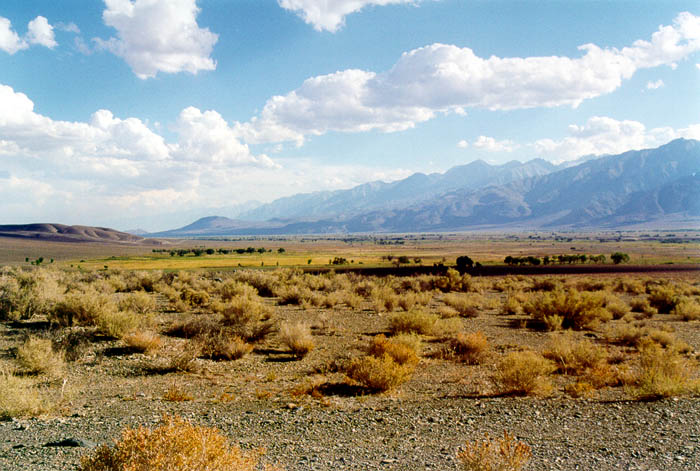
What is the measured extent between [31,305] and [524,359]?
66.2 ft

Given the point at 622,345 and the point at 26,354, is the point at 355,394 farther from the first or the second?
the point at 622,345

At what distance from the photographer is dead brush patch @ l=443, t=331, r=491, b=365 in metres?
14.2

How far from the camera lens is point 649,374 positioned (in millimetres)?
10062

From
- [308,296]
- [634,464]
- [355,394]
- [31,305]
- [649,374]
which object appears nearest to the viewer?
[634,464]

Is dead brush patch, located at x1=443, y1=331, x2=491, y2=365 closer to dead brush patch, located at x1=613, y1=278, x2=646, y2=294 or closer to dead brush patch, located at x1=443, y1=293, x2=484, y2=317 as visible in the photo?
dead brush patch, located at x1=443, y1=293, x2=484, y2=317

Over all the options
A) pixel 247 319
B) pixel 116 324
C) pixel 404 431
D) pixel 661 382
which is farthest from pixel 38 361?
pixel 661 382

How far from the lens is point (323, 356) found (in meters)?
15.1

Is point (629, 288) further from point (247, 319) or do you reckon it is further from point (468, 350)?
point (247, 319)

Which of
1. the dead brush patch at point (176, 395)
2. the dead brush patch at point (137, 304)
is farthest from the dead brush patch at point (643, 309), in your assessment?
the dead brush patch at point (137, 304)

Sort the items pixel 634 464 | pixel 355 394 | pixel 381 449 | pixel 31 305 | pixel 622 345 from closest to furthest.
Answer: pixel 634 464 → pixel 381 449 → pixel 355 394 → pixel 622 345 → pixel 31 305

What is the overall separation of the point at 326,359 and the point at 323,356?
50 centimetres

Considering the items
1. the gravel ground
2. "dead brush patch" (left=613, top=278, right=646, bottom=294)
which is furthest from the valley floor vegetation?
"dead brush patch" (left=613, top=278, right=646, bottom=294)

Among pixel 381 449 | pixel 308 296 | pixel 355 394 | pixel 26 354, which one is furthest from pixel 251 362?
pixel 308 296

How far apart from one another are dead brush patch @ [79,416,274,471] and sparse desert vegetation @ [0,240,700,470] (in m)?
0.04
